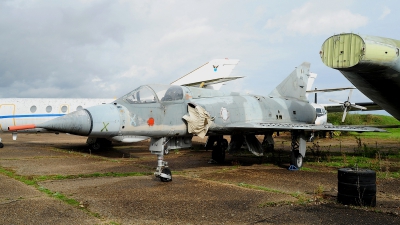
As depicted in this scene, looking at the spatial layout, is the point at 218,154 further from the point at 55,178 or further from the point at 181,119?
the point at 55,178

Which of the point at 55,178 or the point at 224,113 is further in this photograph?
the point at 224,113

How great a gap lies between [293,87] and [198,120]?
697 cm

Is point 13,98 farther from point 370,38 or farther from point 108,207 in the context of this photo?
point 370,38

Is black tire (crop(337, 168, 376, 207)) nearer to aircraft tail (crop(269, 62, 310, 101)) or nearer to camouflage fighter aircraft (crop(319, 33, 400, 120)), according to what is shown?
camouflage fighter aircraft (crop(319, 33, 400, 120))

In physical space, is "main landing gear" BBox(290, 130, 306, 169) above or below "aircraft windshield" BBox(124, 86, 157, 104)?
below

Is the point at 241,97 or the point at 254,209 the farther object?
the point at 241,97

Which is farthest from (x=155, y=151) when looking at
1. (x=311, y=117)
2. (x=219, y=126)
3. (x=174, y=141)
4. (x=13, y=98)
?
(x=13, y=98)

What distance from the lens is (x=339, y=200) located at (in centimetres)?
590

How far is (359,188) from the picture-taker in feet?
18.3

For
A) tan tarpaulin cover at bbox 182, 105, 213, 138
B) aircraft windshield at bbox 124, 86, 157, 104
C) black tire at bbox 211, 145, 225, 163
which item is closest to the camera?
aircraft windshield at bbox 124, 86, 157, 104

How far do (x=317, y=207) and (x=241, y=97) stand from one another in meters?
6.16

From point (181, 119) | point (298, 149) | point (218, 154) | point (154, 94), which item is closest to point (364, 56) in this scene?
point (298, 149)

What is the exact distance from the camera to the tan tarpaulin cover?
909 centimetres

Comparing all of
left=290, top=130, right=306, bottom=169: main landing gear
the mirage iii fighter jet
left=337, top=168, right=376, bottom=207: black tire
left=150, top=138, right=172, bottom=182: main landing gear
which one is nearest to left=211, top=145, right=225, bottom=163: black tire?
the mirage iii fighter jet
